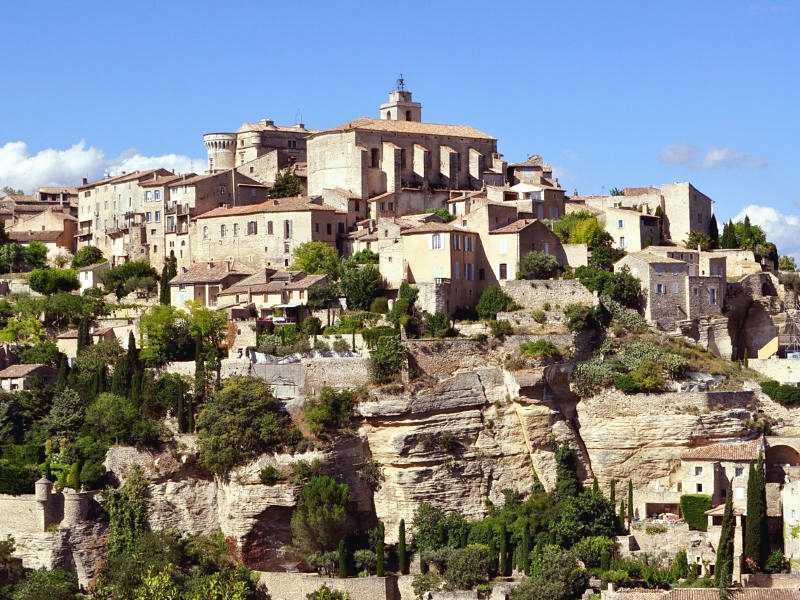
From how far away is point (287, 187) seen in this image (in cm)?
7138

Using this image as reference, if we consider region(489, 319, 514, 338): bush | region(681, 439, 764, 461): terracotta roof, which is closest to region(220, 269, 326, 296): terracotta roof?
region(489, 319, 514, 338): bush

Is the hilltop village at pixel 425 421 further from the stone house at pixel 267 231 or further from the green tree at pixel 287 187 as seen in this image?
the green tree at pixel 287 187

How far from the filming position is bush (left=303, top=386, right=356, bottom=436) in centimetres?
5391

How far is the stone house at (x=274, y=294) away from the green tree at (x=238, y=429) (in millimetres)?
6590

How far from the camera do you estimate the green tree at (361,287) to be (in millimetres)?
60000

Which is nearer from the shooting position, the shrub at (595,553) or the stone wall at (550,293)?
the shrub at (595,553)

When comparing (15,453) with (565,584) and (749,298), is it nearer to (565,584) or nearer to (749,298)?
(565,584)

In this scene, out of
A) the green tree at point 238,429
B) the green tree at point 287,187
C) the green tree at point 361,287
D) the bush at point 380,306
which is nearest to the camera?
the green tree at point 238,429

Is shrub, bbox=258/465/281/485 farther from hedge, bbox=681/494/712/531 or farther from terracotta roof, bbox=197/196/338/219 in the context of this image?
terracotta roof, bbox=197/196/338/219

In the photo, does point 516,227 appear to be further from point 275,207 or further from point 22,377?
point 22,377

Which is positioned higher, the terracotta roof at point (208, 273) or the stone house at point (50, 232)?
the stone house at point (50, 232)

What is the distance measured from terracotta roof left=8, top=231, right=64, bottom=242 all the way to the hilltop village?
10367 mm

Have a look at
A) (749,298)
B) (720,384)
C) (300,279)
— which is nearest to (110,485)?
(300,279)

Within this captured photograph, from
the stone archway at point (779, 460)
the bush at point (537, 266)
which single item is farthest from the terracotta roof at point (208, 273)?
the stone archway at point (779, 460)
